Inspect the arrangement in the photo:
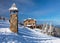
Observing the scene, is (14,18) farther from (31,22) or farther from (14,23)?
(31,22)

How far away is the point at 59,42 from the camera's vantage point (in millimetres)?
16422

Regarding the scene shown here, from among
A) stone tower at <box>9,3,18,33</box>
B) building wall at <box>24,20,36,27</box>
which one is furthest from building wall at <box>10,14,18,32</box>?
building wall at <box>24,20,36,27</box>

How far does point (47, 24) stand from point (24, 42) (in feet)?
101

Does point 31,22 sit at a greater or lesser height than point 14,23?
greater

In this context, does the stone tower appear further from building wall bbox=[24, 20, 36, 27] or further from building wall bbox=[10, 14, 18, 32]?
building wall bbox=[24, 20, 36, 27]

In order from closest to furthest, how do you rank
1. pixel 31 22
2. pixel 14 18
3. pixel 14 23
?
pixel 14 23 < pixel 14 18 < pixel 31 22

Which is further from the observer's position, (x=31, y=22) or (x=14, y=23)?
(x=31, y=22)

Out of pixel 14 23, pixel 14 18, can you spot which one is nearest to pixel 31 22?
pixel 14 18

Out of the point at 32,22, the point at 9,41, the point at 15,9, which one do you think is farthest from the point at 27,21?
the point at 9,41

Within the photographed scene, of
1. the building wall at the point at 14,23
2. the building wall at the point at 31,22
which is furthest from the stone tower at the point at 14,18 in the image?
the building wall at the point at 31,22

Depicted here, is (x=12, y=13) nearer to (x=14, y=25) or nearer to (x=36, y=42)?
(x=14, y=25)

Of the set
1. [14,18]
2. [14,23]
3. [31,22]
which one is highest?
[31,22]

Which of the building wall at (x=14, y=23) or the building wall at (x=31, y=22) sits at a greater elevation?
the building wall at (x=31, y=22)

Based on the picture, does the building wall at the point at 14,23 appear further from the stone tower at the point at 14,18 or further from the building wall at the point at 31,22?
the building wall at the point at 31,22
